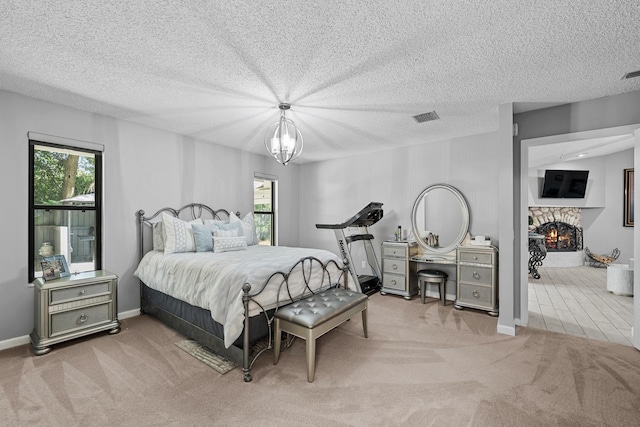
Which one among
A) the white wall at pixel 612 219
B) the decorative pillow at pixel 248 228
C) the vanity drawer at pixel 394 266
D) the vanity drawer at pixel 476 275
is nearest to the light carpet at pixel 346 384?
the vanity drawer at pixel 476 275

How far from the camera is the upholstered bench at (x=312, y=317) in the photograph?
Result: 226cm

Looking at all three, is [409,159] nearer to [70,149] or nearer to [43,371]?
[70,149]

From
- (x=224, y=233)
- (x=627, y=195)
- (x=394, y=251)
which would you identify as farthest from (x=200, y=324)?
(x=627, y=195)

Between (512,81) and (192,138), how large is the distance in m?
4.17

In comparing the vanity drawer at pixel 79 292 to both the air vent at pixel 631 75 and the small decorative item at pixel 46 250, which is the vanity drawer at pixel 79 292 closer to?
the small decorative item at pixel 46 250

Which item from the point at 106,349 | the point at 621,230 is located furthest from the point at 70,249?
the point at 621,230

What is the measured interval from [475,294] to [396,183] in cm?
220

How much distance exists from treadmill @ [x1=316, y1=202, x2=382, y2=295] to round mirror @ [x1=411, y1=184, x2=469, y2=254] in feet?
2.55

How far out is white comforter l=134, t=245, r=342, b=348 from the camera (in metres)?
2.35

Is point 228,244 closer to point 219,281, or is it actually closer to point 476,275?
point 219,281

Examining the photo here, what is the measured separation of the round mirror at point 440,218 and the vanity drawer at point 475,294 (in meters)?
0.75

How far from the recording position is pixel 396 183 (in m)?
5.12

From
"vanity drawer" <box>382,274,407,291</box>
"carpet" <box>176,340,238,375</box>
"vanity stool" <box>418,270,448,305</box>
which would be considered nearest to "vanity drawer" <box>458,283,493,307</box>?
"vanity stool" <box>418,270,448,305</box>

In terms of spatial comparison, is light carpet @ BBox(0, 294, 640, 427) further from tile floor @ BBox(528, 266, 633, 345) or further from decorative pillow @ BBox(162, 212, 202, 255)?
decorative pillow @ BBox(162, 212, 202, 255)
